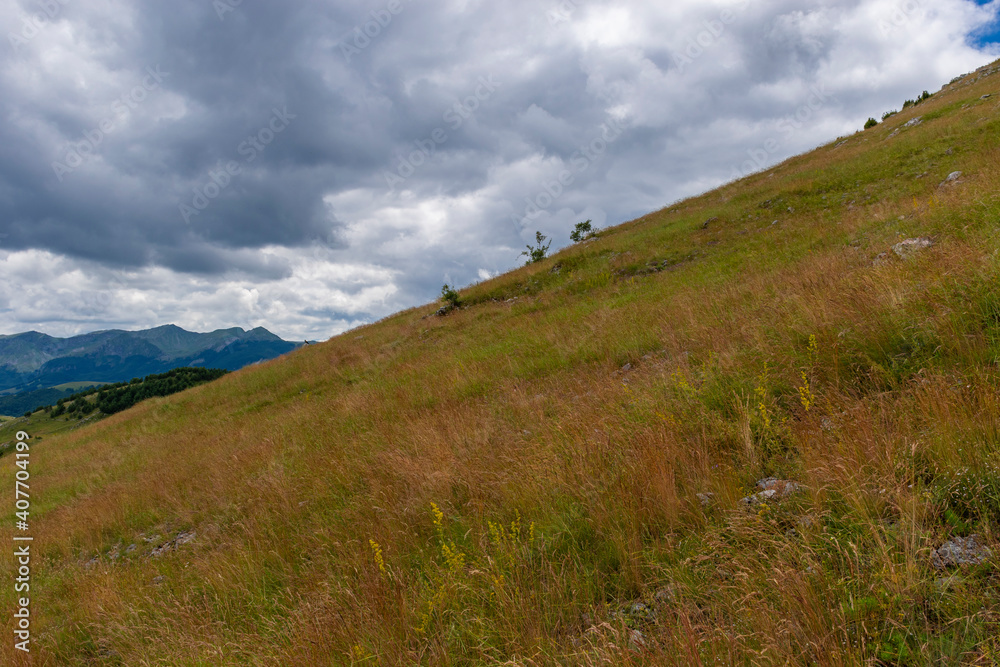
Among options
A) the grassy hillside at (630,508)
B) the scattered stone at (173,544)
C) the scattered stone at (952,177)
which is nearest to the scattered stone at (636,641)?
the grassy hillside at (630,508)

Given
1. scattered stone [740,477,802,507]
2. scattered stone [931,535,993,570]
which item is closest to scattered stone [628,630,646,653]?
scattered stone [740,477,802,507]

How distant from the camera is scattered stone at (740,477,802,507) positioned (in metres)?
2.80

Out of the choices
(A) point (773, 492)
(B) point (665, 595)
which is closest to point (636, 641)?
(B) point (665, 595)

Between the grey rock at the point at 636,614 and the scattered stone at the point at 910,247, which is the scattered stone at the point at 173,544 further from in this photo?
the scattered stone at the point at 910,247

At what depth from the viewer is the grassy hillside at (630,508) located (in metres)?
2.06

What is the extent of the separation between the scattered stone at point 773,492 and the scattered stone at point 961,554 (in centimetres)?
73

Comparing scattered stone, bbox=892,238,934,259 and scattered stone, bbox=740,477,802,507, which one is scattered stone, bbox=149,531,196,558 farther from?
scattered stone, bbox=892,238,934,259

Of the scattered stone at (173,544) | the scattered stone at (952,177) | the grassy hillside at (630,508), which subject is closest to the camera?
the grassy hillside at (630,508)

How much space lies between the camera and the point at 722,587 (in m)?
2.21

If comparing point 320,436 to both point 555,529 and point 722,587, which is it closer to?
point 555,529

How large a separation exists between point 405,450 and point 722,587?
457 cm

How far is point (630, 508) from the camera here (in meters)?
3.15

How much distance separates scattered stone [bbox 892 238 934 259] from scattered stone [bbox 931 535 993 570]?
200 inches

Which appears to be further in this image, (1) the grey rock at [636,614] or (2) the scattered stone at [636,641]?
(1) the grey rock at [636,614]
